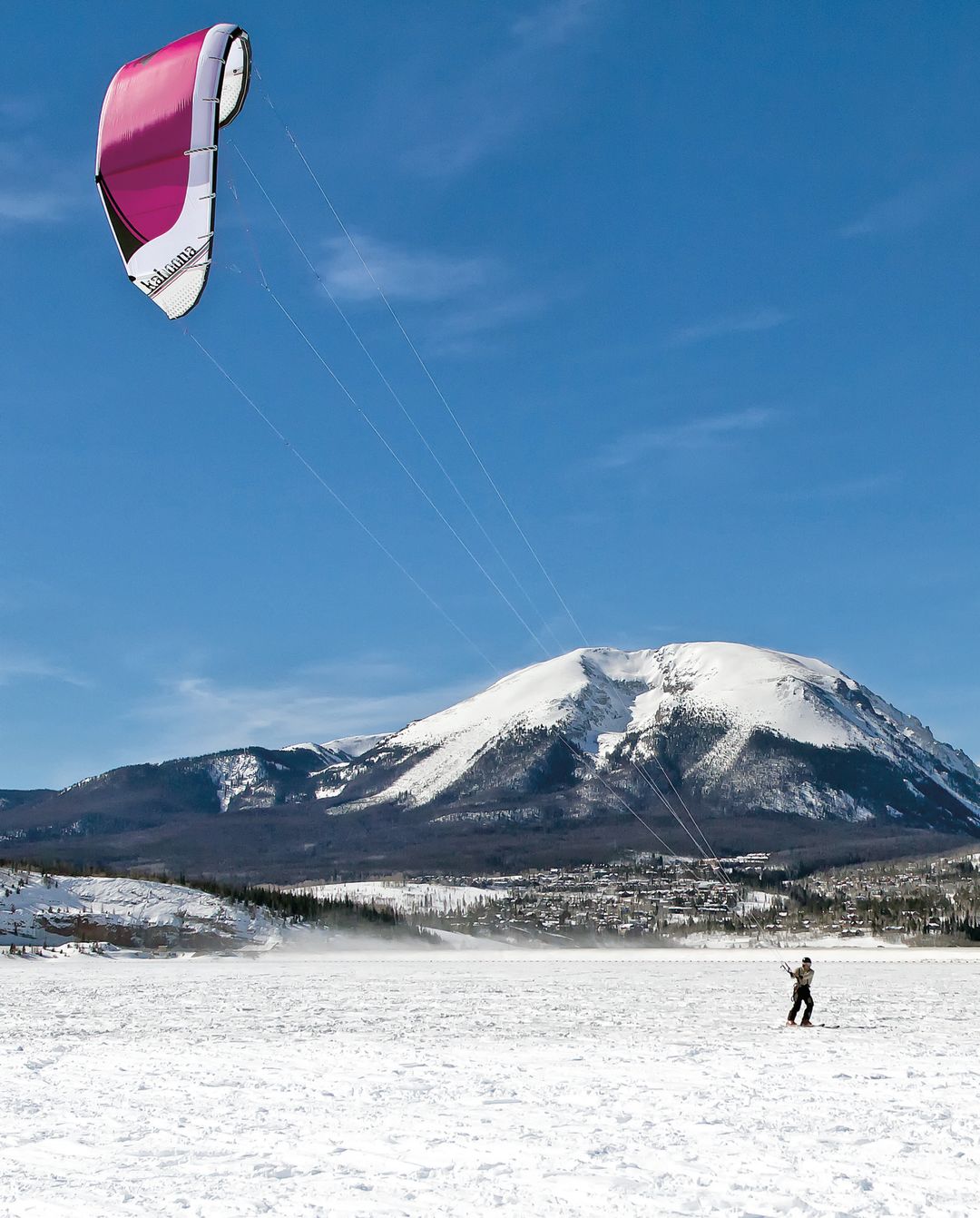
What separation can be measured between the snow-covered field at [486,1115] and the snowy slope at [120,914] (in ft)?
341

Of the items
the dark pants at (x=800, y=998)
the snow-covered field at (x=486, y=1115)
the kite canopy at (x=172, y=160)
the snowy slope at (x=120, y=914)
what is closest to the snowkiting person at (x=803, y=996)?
the dark pants at (x=800, y=998)

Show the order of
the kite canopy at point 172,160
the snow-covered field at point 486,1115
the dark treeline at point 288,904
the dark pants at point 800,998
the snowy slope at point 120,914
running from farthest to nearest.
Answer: the dark treeline at point 288,904 → the snowy slope at point 120,914 → the dark pants at point 800,998 → the kite canopy at point 172,160 → the snow-covered field at point 486,1115

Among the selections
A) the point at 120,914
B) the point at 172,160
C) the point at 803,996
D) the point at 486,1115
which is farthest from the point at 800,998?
the point at 120,914

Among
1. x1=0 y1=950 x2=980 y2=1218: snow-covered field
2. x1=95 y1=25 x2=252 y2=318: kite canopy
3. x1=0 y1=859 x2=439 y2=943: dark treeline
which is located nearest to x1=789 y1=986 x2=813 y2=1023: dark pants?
x1=0 y1=950 x2=980 y2=1218: snow-covered field

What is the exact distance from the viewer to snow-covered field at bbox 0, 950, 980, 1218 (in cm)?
1296

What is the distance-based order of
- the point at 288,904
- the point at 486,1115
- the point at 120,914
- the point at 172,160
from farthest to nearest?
the point at 288,904
the point at 120,914
the point at 172,160
the point at 486,1115

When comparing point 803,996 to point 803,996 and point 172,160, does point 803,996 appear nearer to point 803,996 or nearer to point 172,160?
point 803,996

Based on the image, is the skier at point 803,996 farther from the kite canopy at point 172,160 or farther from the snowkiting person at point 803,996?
the kite canopy at point 172,160

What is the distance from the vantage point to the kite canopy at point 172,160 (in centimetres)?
2458

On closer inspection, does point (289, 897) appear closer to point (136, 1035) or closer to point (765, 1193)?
point (136, 1035)

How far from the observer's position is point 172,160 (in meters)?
25.0

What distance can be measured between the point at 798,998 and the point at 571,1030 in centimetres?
654

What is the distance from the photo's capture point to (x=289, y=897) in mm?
178000

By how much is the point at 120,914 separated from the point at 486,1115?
139644mm
